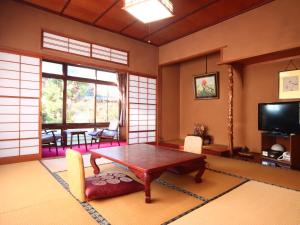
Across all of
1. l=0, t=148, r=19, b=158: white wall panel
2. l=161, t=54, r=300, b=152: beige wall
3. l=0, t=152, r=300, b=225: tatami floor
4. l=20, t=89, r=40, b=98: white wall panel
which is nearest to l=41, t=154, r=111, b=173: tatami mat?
l=0, t=152, r=300, b=225: tatami floor

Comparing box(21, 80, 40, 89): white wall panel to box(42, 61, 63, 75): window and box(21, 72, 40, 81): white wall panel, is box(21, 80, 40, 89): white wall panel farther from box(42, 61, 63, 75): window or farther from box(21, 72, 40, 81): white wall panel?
box(42, 61, 63, 75): window

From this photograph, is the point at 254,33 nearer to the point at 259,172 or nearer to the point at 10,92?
the point at 259,172

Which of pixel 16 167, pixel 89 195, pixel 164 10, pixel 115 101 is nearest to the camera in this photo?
pixel 89 195

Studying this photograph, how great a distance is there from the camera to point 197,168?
2.69 metres

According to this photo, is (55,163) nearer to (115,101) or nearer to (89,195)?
(89,195)

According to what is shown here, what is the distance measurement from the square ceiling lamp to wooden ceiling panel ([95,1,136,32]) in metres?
1.32

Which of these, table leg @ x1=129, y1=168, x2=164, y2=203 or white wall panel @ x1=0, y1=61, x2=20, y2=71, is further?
white wall panel @ x1=0, y1=61, x2=20, y2=71

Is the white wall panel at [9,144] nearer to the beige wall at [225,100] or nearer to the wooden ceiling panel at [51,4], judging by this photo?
the wooden ceiling panel at [51,4]

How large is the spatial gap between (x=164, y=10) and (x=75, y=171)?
2241 mm

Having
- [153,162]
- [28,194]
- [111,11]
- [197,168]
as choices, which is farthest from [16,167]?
[111,11]

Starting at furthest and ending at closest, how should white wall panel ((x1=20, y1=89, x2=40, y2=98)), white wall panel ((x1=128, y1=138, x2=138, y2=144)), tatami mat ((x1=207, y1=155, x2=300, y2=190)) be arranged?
white wall panel ((x1=128, y1=138, x2=138, y2=144)) < white wall panel ((x1=20, y1=89, x2=40, y2=98)) < tatami mat ((x1=207, y1=155, x2=300, y2=190))

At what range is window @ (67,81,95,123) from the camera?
20.2 ft

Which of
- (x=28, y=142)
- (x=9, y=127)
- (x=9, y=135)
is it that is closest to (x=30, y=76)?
(x=9, y=127)

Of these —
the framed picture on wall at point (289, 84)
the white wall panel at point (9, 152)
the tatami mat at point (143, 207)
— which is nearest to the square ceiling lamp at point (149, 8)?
the tatami mat at point (143, 207)
